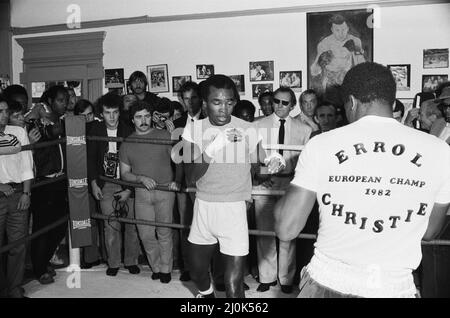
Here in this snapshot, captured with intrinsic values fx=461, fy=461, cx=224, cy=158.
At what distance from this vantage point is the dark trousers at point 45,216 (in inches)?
132

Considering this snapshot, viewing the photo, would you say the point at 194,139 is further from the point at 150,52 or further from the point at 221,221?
the point at 150,52

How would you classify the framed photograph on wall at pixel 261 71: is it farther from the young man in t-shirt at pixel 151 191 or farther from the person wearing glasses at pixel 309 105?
the young man in t-shirt at pixel 151 191

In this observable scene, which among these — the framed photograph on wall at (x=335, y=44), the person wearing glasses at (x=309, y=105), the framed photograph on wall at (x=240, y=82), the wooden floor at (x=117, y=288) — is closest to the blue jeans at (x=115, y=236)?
the wooden floor at (x=117, y=288)

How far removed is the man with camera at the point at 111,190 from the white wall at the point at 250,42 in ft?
8.57

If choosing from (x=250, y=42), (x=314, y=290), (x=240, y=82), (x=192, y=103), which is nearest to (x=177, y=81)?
(x=240, y=82)

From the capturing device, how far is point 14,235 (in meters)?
3.09

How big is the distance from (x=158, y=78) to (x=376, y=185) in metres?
5.22

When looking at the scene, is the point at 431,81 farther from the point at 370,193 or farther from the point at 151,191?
the point at 370,193

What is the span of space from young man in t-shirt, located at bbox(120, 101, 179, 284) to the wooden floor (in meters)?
0.12

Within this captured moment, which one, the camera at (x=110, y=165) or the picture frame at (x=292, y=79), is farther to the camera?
the picture frame at (x=292, y=79)

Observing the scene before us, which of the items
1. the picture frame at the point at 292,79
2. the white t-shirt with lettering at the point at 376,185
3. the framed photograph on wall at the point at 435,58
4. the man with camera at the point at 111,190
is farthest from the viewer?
the picture frame at the point at 292,79

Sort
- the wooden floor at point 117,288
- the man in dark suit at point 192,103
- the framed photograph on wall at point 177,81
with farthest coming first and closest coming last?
the framed photograph on wall at point 177,81
the man in dark suit at point 192,103
the wooden floor at point 117,288

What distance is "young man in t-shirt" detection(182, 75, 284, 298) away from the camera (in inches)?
98.2

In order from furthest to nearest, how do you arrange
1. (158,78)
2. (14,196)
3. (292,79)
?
1. (158,78)
2. (292,79)
3. (14,196)
